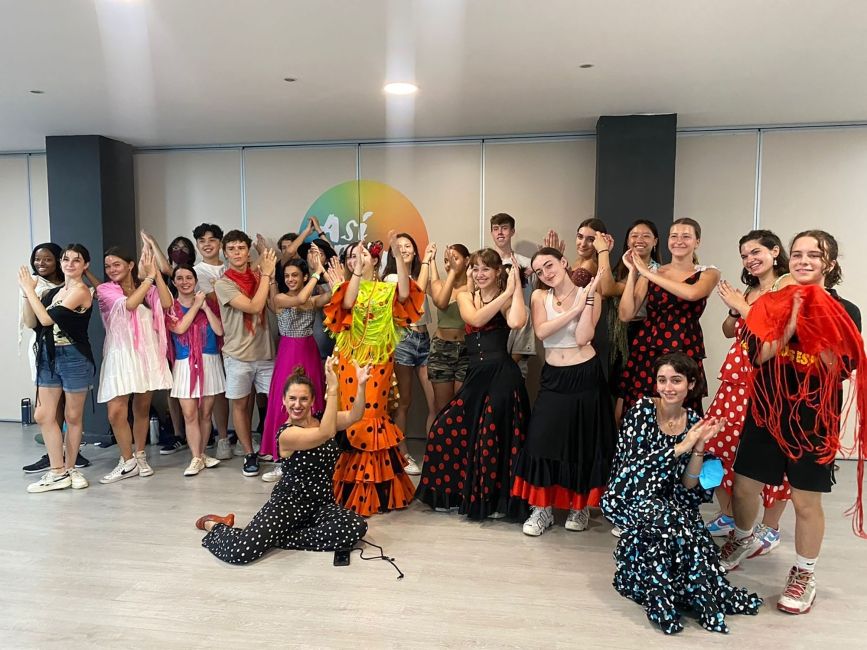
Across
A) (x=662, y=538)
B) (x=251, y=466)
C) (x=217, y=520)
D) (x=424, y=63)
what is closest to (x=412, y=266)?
(x=424, y=63)

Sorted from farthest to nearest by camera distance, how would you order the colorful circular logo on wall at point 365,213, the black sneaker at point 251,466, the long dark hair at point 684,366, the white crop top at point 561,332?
the colorful circular logo on wall at point 365,213 → the black sneaker at point 251,466 → the white crop top at point 561,332 → the long dark hair at point 684,366

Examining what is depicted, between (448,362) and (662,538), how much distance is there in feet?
7.21

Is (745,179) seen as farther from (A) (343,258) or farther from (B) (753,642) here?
(B) (753,642)

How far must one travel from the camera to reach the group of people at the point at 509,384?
266cm

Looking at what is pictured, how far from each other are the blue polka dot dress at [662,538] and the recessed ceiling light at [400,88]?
2.39 metres

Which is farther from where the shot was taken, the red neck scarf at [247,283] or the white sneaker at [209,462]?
the white sneaker at [209,462]

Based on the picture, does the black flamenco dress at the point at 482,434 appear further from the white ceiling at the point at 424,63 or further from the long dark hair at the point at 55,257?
the long dark hair at the point at 55,257

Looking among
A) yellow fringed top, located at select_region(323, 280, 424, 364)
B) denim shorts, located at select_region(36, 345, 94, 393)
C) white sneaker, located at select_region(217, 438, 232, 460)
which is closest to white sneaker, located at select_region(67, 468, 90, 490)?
denim shorts, located at select_region(36, 345, 94, 393)

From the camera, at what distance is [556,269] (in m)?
3.46

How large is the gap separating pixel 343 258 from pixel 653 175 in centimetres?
240

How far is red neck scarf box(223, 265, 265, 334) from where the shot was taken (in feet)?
15.1

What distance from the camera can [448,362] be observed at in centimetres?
459

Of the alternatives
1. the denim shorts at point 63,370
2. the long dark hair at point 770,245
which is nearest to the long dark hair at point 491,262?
the long dark hair at point 770,245

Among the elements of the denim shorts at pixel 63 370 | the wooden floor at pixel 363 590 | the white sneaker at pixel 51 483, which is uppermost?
the denim shorts at pixel 63 370
